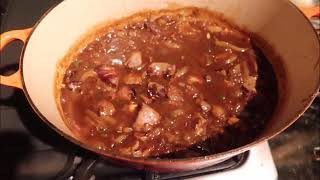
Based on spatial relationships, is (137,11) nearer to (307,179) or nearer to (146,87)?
(146,87)

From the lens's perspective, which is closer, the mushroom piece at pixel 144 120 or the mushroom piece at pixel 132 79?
the mushroom piece at pixel 144 120

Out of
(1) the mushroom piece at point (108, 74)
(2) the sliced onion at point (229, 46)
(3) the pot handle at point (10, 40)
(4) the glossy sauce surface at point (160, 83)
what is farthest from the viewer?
(2) the sliced onion at point (229, 46)

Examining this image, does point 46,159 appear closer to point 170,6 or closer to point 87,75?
point 87,75

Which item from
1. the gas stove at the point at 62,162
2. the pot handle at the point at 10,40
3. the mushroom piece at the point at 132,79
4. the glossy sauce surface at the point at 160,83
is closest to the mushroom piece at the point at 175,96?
the glossy sauce surface at the point at 160,83

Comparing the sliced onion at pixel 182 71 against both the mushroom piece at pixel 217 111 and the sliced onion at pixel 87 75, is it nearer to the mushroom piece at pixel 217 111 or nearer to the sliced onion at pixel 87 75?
the mushroom piece at pixel 217 111

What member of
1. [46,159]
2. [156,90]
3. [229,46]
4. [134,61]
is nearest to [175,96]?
[156,90]

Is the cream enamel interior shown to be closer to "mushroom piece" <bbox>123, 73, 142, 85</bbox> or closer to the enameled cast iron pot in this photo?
the enameled cast iron pot

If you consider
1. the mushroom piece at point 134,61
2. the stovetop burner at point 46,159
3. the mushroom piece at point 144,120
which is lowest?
the stovetop burner at point 46,159
